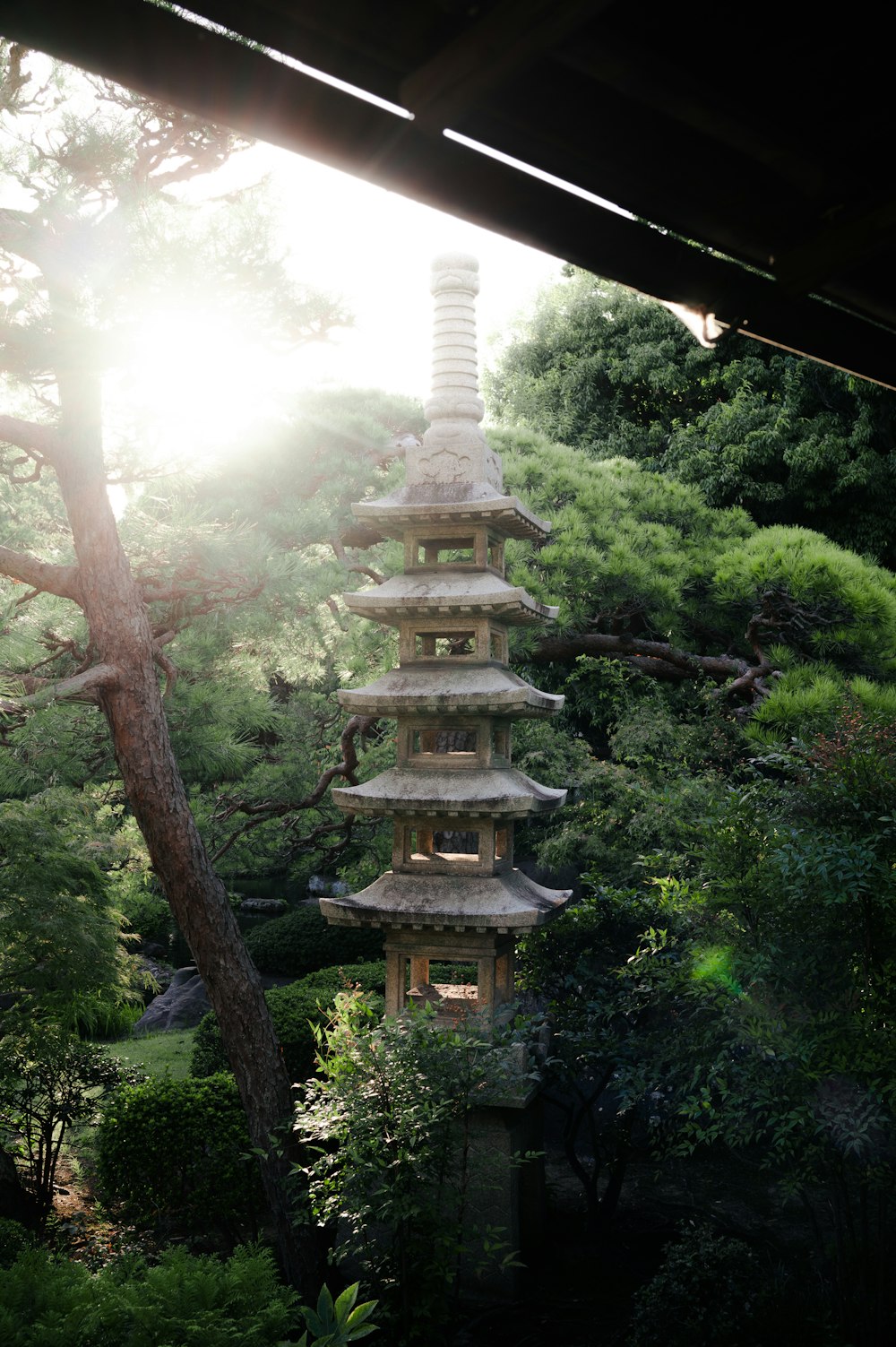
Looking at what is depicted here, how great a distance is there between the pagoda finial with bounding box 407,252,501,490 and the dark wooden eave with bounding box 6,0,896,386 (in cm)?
610

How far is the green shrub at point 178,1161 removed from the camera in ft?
27.1

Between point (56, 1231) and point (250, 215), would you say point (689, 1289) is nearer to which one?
point (56, 1231)

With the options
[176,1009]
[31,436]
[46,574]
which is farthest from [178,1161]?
[176,1009]

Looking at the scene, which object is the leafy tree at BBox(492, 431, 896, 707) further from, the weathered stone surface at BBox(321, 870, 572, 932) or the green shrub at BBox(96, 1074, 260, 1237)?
the green shrub at BBox(96, 1074, 260, 1237)

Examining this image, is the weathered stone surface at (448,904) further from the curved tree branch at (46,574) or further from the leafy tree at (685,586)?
the leafy tree at (685,586)

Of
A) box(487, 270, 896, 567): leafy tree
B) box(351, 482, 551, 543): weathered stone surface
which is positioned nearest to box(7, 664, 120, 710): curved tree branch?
box(351, 482, 551, 543): weathered stone surface

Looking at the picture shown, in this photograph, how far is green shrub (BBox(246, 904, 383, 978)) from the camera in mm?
14016

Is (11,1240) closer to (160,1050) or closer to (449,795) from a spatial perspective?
(449,795)

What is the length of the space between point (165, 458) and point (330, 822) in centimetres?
478

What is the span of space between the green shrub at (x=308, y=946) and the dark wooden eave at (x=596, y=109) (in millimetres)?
12262

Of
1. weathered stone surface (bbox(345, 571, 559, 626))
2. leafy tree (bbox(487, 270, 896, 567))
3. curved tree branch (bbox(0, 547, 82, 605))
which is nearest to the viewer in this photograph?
curved tree branch (bbox(0, 547, 82, 605))

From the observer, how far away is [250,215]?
6949 millimetres

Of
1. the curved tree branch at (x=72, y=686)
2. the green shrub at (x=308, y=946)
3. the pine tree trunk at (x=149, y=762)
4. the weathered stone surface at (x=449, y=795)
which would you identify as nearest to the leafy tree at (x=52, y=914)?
the pine tree trunk at (x=149, y=762)

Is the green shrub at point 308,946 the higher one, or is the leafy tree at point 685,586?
the leafy tree at point 685,586
